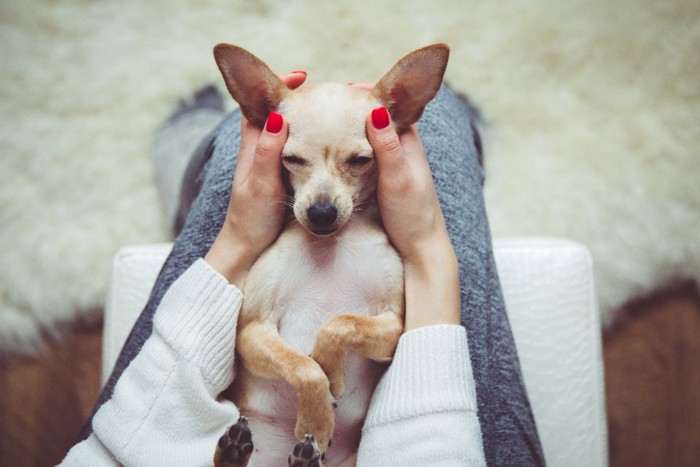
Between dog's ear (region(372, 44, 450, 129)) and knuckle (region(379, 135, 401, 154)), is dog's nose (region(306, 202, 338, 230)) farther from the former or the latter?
dog's ear (region(372, 44, 450, 129))


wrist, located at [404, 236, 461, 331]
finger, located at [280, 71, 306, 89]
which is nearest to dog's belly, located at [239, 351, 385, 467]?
wrist, located at [404, 236, 461, 331]

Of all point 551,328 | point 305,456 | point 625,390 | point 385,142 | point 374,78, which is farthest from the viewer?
point 374,78

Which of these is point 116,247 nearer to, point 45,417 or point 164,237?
point 164,237

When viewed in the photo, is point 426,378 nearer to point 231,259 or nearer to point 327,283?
point 327,283

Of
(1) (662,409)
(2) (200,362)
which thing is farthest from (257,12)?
(1) (662,409)

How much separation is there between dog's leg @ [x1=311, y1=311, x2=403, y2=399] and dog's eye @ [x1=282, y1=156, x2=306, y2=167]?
31 cm

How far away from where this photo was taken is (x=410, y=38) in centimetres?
221

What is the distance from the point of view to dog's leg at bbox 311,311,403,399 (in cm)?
103

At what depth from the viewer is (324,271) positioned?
3.82 ft

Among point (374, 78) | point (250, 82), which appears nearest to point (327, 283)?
point (250, 82)

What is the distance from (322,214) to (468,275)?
414 millimetres

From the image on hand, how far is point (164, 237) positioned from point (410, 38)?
3.92 ft

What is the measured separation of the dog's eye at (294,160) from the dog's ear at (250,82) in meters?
0.12

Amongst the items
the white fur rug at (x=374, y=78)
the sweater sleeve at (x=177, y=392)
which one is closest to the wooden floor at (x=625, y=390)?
the white fur rug at (x=374, y=78)
